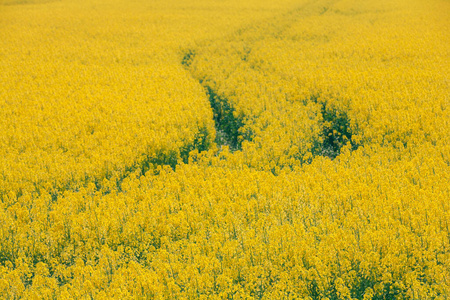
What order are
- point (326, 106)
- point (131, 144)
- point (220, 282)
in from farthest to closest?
point (326, 106) → point (131, 144) → point (220, 282)

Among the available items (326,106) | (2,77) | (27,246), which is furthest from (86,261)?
(2,77)

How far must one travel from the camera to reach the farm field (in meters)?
5.57

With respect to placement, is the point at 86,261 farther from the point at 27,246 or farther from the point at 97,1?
the point at 97,1

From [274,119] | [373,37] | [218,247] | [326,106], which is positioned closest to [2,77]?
[274,119]

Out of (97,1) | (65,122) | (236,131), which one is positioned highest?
(97,1)

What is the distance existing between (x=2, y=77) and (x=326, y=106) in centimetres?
1179

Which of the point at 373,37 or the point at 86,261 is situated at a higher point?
the point at 373,37

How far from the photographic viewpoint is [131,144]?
9953mm

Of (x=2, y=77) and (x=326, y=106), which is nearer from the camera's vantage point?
(x=326, y=106)

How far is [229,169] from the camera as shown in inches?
351

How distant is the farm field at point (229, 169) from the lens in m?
5.57

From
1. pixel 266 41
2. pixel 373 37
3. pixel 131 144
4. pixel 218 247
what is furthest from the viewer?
pixel 266 41

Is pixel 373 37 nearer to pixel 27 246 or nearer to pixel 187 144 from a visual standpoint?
pixel 187 144

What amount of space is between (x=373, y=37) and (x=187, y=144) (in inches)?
491
